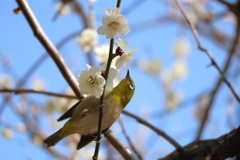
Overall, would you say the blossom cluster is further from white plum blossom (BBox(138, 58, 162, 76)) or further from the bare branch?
white plum blossom (BBox(138, 58, 162, 76))

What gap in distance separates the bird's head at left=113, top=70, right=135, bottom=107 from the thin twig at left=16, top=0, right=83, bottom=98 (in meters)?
0.77

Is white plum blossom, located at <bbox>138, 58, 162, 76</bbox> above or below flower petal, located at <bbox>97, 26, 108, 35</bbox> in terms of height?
above

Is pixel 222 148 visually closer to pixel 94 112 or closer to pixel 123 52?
pixel 94 112

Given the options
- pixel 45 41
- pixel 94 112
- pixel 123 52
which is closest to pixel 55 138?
pixel 94 112

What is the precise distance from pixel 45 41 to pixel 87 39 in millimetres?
720

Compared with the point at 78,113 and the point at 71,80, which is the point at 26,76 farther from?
the point at 78,113

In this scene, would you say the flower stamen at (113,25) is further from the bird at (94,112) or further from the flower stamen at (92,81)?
the bird at (94,112)

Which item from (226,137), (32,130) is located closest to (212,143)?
(226,137)

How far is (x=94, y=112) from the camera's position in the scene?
85.0 inches

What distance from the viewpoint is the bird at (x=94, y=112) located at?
2.17 m

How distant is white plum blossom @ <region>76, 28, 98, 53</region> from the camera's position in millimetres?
3496

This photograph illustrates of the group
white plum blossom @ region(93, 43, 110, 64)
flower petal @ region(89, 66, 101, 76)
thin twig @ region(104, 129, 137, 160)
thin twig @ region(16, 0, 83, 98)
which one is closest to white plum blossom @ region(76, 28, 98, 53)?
white plum blossom @ region(93, 43, 110, 64)

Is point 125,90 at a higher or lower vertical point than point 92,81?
higher

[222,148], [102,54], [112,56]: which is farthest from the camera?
[102,54]
